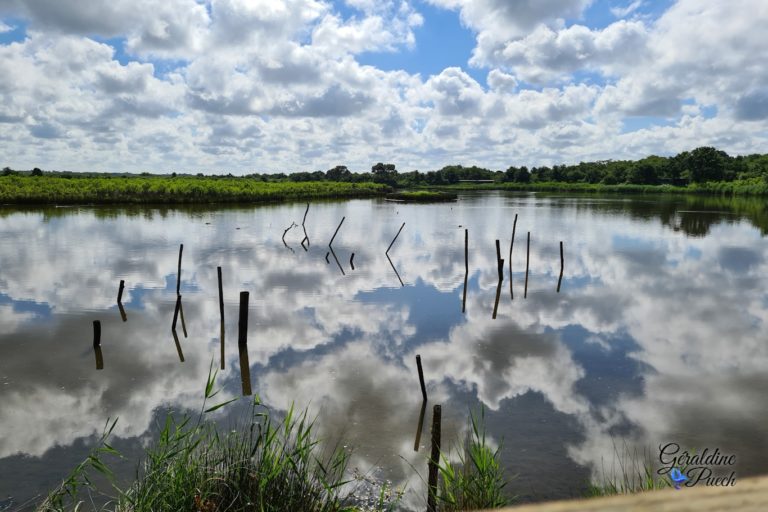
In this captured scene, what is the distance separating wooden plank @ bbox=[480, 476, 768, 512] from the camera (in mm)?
863

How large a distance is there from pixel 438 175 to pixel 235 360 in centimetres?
15893

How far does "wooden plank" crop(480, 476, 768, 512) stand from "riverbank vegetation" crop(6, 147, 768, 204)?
7068 centimetres

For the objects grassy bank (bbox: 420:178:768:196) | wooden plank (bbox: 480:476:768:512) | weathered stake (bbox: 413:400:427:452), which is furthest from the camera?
grassy bank (bbox: 420:178:768:196)

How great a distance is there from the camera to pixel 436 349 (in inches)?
529

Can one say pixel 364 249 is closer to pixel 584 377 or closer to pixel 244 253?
pixel 244 253

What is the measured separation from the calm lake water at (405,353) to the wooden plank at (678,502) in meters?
6.89

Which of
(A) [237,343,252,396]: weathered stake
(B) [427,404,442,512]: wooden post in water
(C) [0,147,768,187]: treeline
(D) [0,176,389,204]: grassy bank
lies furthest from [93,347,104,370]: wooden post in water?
(C) [0,147,768,187]: treeline

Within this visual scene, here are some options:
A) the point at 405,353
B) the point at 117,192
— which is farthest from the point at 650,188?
the point at 405,353

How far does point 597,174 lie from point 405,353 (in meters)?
155

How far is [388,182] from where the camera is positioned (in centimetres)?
15688

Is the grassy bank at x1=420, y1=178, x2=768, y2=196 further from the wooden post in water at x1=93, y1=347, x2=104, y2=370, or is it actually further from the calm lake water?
the wooden post in water at x1=93, y1=347, x2=104, y2=370

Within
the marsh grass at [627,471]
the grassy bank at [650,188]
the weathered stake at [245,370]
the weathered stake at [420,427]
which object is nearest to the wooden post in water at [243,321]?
the weathered stake at [245,370]

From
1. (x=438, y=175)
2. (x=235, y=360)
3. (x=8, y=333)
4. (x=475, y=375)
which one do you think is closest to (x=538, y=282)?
(x=475, y=375)

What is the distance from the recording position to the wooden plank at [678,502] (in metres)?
0.86
